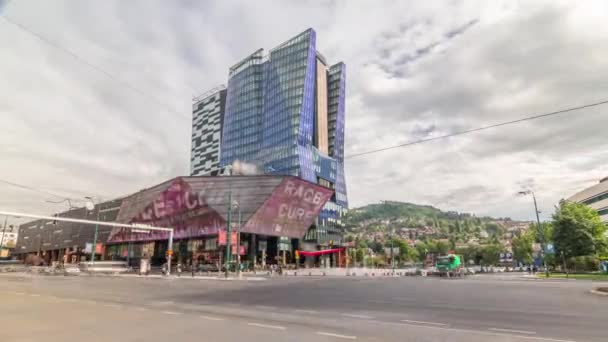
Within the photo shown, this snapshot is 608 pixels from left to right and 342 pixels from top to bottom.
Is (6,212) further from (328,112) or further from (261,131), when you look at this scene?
(328,112)

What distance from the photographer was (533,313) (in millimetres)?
12203

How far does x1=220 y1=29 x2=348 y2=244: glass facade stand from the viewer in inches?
4082

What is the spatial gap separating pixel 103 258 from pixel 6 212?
3611 inches

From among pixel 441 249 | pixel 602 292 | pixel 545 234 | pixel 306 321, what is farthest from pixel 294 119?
pixel 441 249

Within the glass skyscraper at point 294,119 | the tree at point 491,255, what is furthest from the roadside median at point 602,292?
the tree at point 491,255

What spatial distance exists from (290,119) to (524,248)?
88335 mm

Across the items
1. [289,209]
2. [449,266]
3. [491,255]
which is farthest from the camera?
[491,255]

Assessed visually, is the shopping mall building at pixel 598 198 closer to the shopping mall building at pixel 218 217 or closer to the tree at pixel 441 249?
the shopping mall building at pixel 218 217

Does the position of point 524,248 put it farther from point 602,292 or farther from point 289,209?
point 602,292

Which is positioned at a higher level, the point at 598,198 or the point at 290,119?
the point at 290,119

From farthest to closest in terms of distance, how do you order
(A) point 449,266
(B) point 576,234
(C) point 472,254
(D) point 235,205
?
(C) point 472,254, (D) point 235,205, (B) point 576,234, (A) point 449,266

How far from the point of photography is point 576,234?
4909cm

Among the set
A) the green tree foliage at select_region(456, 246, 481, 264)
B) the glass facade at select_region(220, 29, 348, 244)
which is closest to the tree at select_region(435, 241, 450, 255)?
the green tree foliage at select_region(456, 246, 481, 264)

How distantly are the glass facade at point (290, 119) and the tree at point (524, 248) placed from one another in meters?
60.8
